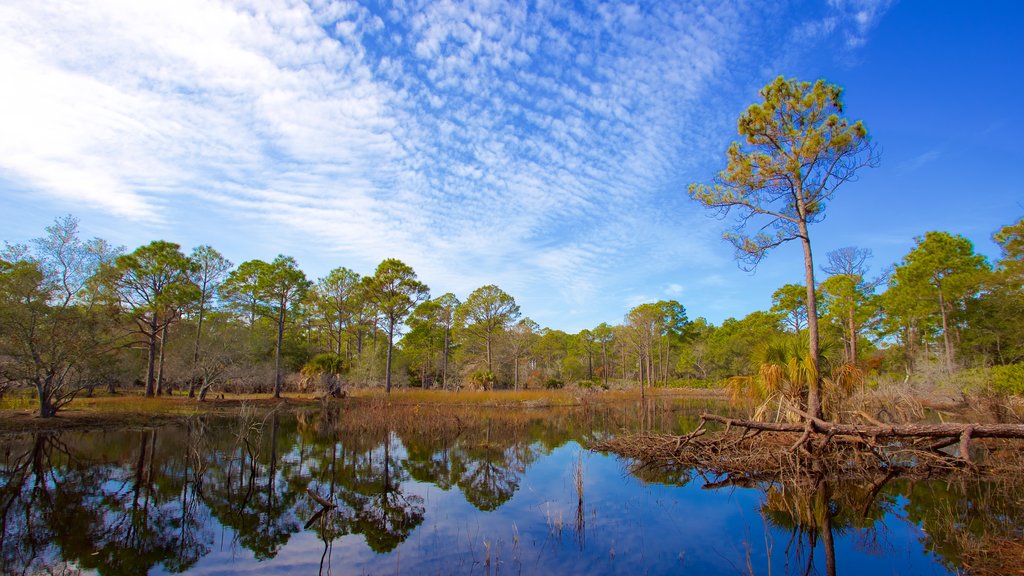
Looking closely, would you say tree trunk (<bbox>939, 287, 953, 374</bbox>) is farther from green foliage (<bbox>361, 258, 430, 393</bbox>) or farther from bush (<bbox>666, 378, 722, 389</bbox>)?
green foliage (<bbox>361, 258, 430, 393</bbox>)

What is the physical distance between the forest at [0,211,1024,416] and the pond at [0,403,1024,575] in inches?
215

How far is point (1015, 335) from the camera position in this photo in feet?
89.7

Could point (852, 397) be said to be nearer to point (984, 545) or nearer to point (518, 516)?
point (984, 545)

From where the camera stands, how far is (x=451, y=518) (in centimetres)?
841

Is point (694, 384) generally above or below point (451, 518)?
below

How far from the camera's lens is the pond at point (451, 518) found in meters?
6.27

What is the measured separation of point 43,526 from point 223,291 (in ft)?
114

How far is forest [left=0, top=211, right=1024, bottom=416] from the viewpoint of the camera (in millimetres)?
19359

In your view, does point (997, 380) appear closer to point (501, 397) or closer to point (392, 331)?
point (501, 397)

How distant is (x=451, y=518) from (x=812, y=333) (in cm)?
993

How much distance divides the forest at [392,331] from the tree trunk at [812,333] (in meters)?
0.89

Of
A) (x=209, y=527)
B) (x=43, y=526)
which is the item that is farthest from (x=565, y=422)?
(x=43, y=526)


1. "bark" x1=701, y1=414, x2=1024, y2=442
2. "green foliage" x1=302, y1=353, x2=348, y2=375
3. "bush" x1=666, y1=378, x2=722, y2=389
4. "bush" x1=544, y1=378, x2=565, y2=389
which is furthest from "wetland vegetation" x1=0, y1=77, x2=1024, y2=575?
"bush" x1=666, y1=378, x2=722, y2=389

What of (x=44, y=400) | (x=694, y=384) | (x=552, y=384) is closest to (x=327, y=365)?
(x=44, y=400)
